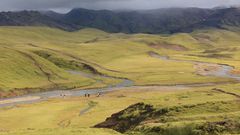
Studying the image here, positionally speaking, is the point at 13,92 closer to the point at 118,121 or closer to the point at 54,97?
the point at 54,97

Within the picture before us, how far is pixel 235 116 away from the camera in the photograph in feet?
179

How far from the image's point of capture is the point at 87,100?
14588 centimetres

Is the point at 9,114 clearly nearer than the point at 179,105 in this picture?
No

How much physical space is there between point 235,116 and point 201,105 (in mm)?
11216

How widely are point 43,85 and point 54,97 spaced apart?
33.4 meters

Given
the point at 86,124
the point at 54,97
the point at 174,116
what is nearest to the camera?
the point at 174,116

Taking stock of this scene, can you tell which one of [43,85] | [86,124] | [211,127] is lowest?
[43,85]

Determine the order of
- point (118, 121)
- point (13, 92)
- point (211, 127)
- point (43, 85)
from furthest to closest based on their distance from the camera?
point (43, 85), point (13, 92), point (118, 121), point (211, 127)

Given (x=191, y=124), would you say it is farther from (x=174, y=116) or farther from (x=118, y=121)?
(x=118, y=121)

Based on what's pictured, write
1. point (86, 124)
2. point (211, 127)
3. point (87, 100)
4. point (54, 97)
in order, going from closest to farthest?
point (211, 127) → point (86, 124) → point (87, 100) → point (54, 97)

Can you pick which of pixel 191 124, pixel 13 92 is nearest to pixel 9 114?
pixel 13 92

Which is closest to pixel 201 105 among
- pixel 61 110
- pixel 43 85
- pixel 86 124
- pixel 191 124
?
pixel 191 124

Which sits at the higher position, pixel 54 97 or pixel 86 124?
pixel 86 124

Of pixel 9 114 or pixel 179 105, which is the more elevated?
pixel 179 105
